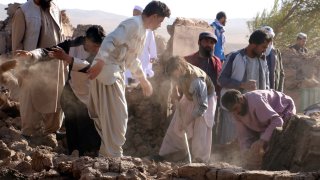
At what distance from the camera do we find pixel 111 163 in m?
4.70

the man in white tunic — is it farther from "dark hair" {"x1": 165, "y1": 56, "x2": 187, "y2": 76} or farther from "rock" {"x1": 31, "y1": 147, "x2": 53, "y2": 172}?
"rock" {"x1": 31, "y1": 147, "x2": 53, "y2": 172}

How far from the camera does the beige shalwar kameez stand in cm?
604

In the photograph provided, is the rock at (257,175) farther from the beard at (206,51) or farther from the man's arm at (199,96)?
the beard at (206,51)

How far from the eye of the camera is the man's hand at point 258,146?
6.32m

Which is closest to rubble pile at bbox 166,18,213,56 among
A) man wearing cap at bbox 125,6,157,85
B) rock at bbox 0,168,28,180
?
man wearing cap at bbox 125,6,157,85

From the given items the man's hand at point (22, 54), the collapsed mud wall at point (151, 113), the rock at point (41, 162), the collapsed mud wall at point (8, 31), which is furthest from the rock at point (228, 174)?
the collapsed mud wall at point (8, 31)

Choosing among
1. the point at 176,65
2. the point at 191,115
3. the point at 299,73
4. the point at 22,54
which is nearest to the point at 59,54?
the point at 22,54

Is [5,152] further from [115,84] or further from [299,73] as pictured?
[299,73]

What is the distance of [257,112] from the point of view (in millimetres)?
6184

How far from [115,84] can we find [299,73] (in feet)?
30.7

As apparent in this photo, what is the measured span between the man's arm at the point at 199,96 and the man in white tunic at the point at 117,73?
862mm

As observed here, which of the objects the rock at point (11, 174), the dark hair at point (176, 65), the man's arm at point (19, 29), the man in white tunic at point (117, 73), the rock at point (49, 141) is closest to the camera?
the rock at point (11, 174)

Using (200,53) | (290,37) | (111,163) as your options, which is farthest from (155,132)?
(290,37)

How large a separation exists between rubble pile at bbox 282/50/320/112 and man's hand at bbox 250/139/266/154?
7601mm
